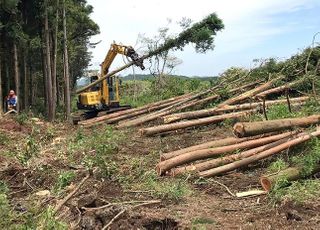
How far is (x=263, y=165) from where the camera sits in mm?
8398

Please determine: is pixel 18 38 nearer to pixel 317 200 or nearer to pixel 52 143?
pixel 52 143

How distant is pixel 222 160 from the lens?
8195 mm

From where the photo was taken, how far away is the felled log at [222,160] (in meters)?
7.96

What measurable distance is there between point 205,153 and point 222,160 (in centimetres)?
31

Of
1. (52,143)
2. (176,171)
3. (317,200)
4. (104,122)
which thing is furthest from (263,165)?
(104,122)

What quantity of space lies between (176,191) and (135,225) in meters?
1.34

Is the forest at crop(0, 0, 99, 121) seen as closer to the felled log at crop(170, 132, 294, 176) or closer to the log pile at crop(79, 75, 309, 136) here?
the log pile at crop(79, 75, 309, 136)

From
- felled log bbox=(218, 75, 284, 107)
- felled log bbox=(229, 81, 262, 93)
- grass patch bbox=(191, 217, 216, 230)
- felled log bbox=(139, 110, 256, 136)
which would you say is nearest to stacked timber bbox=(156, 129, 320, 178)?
grass patch bbox=(191, 217, 216, 230)

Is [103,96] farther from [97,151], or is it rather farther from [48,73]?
[97,151]

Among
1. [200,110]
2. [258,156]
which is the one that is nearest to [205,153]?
[258,156]

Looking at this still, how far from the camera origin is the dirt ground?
5625mm

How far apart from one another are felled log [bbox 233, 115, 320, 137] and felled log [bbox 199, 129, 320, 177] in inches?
14.9

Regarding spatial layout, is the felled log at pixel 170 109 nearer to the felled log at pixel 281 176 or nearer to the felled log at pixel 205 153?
the felled log at pixel 205 153

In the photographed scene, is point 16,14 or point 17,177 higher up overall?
point 16,14
